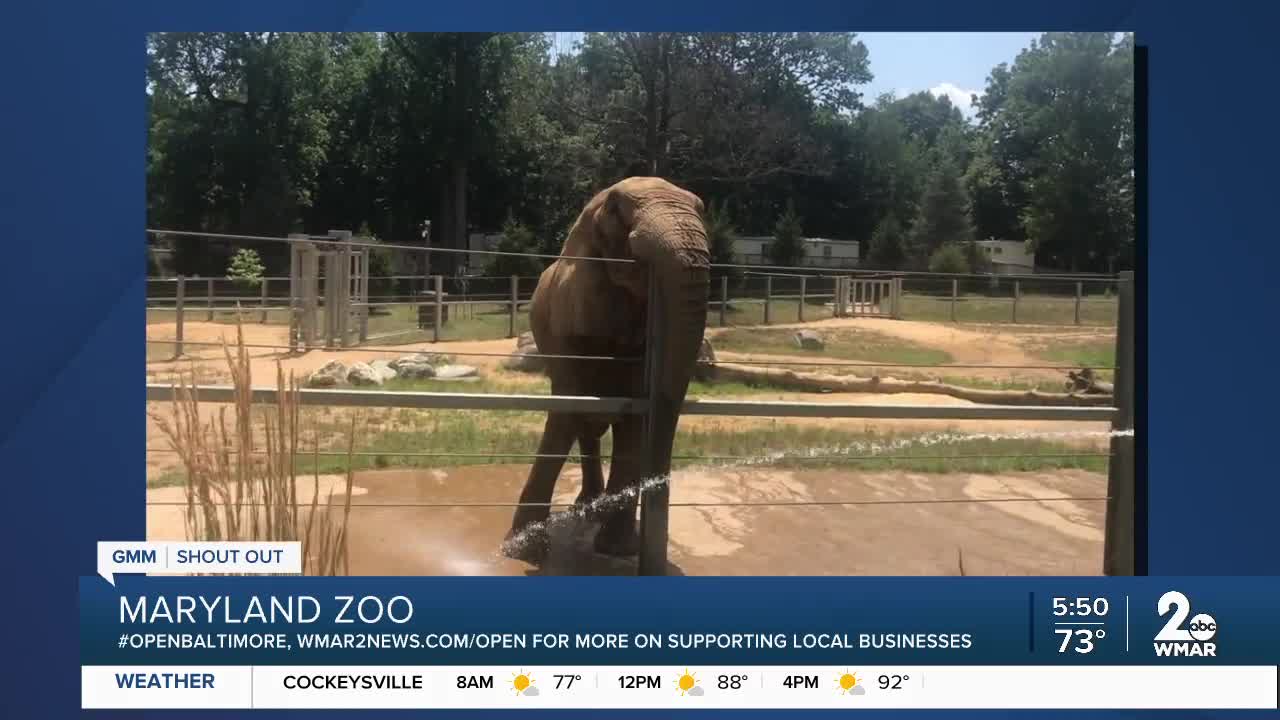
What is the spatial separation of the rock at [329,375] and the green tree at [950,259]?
8.73 feet

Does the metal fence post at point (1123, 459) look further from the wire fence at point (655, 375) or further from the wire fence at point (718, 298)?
the wire fence at point (718, 298)

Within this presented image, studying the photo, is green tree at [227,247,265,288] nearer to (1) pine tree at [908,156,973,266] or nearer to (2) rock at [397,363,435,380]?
(2) rock at [397,363,435,380]

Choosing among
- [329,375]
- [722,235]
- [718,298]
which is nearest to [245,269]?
[329,375]

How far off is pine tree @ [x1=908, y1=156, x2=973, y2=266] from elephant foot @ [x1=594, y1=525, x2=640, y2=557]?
2.15 meters

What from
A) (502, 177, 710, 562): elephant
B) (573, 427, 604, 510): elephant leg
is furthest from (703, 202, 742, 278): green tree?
(573, 427, 604, 510): elephant leg

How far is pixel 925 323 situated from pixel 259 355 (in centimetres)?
399

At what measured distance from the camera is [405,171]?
3904mm

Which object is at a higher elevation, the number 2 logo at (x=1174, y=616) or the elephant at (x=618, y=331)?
the elephant at (x=618, y=331)

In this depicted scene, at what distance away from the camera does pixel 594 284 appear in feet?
9.36

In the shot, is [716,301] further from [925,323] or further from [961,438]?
[961,438]

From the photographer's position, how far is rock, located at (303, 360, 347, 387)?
2.80m

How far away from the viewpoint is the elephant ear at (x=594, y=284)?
283cm

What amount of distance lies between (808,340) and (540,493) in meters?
3.27

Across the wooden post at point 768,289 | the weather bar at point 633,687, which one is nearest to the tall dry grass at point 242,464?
the weather bar at point 633,687
